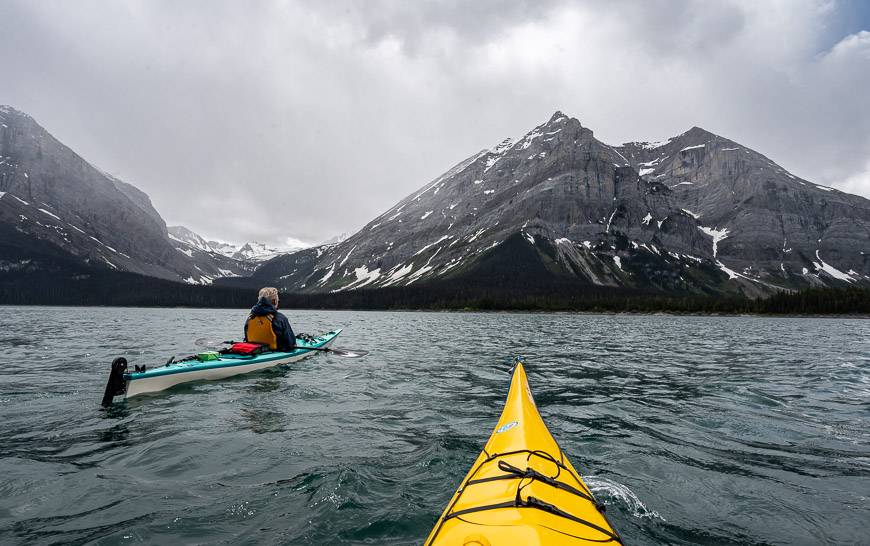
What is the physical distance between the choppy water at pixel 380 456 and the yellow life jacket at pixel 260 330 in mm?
1624

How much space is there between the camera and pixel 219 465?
7523mm

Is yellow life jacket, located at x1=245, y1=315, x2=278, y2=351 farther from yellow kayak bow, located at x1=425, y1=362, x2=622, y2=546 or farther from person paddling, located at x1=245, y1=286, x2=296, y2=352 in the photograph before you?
yellow kayak bow, located at x1=425, y1=362, x2=622, y2=546

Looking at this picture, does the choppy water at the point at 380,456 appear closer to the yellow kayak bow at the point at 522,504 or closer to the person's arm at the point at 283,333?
the yellow kayak bow at the point at 522,504

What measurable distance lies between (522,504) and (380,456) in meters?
4.71

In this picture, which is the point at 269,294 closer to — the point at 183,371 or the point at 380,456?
the point at 183,371

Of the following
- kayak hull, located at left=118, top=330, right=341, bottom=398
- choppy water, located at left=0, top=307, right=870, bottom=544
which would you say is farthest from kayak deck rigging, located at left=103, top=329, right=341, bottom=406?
choppy water, located at left=0, top=307, right=870, bottom=544

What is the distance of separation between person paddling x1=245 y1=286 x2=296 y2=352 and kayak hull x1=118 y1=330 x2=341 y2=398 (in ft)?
1.49

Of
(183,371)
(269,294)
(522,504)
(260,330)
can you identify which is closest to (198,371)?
(183,371)

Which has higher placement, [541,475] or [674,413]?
[541,475]

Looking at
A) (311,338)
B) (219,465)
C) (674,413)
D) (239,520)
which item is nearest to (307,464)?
(219,465)

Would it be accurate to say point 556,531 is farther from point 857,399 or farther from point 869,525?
point 857,399

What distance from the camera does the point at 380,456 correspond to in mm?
8125

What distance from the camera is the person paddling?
16.1 m

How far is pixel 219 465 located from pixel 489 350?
22466 millimetres
